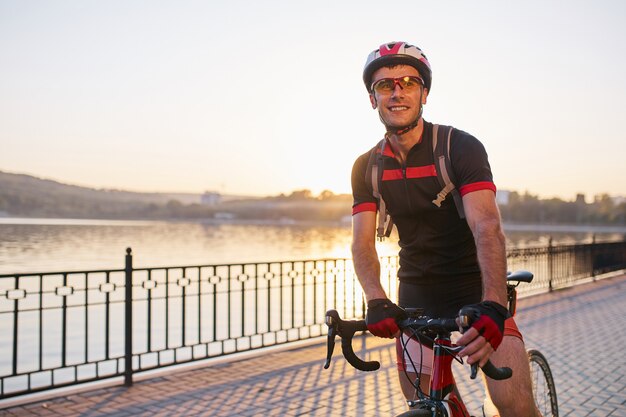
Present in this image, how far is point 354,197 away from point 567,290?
50.0ft

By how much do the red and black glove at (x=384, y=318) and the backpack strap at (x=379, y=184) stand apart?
64 cm

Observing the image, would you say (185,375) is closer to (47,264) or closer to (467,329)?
(467,329)

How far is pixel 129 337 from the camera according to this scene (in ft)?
22.7

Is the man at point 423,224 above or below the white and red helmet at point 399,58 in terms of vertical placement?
below

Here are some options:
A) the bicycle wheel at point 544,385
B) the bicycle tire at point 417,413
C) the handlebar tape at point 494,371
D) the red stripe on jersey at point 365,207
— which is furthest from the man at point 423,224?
the bicycle wheel at point 544,385

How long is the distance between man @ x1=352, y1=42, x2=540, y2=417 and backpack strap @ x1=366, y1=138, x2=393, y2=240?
0.05 feet

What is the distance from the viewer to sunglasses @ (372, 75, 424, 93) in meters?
2.77

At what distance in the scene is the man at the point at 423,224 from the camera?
101 inches

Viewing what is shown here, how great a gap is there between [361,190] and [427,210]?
391mm

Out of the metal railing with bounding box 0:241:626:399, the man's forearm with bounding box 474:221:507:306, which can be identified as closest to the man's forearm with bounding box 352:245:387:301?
the man's forearm with bounding box 474:221:507:306

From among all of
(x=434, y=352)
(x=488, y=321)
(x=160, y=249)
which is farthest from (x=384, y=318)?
(x=160, y=249)

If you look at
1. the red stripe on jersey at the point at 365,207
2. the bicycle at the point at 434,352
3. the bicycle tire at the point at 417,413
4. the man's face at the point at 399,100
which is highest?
the man's face at the point at 399,100

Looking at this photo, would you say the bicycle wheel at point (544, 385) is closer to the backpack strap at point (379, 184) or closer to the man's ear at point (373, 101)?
the backpack strap at point (379, 184)

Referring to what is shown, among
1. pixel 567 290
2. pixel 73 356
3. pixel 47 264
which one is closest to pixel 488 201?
pixel 73 356
